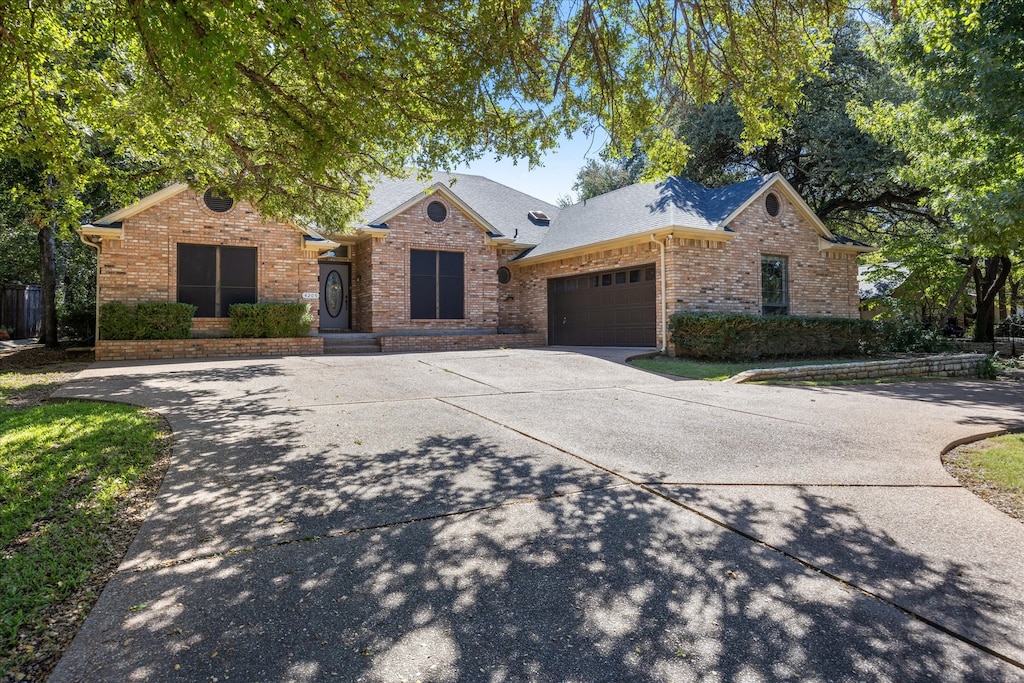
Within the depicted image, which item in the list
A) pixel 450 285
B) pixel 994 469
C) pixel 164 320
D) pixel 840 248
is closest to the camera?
pixel 994 469

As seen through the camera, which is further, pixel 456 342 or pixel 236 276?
pixel 456 342

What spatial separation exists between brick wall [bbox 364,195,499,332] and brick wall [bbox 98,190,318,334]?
1.93m

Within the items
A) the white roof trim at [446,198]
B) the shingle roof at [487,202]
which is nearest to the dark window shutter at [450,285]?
the white roof trim at [446,198]

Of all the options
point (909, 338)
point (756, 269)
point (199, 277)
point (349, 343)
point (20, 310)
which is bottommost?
point (349, 343)

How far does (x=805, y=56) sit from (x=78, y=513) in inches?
354

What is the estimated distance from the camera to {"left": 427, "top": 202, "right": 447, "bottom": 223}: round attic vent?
17938mm

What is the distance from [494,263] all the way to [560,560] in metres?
16.4

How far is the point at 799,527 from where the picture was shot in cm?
340

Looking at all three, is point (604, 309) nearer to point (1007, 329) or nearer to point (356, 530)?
point (356, 530)

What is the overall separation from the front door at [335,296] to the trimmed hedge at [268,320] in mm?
3484

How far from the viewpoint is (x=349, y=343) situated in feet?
53.0

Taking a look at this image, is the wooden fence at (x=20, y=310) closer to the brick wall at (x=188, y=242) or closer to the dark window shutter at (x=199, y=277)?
the brick wall at (x=188, y=242)

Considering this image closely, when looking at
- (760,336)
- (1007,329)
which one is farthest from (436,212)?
(1007,329)

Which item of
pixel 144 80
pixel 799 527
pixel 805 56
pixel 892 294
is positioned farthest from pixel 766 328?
pixel 892 294
